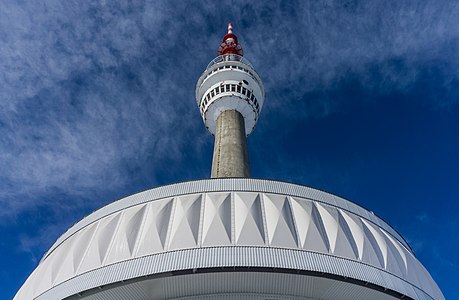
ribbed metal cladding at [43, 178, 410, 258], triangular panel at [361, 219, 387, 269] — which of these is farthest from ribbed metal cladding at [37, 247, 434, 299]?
ribbed metal cladding at [43, 178, 410, 258]

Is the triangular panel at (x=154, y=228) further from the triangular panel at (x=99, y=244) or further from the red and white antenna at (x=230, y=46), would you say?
the red and white antenna at (x=230, y=46)

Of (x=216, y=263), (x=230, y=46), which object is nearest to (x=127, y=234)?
(x=216, y=263)

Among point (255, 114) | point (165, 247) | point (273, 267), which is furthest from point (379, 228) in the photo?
point (255, 114)

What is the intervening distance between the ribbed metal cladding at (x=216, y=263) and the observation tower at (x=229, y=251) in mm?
40

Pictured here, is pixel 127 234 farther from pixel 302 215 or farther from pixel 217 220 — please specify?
pixel 302 215

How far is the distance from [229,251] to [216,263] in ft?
2.38

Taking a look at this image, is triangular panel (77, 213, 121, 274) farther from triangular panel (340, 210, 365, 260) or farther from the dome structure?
triangular panel (340, 210, 365, 260)

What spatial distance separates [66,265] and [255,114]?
2552 cm

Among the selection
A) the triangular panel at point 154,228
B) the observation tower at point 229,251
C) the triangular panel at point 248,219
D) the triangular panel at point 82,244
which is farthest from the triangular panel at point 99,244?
the triangular panel at point 248,219

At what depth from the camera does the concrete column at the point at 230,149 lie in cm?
3064

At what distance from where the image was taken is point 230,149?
32.4 metres

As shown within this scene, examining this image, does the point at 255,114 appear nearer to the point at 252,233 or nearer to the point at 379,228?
the point at 379,228

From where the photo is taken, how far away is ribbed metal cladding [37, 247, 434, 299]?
16.1 metres

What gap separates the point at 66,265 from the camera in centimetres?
1834
